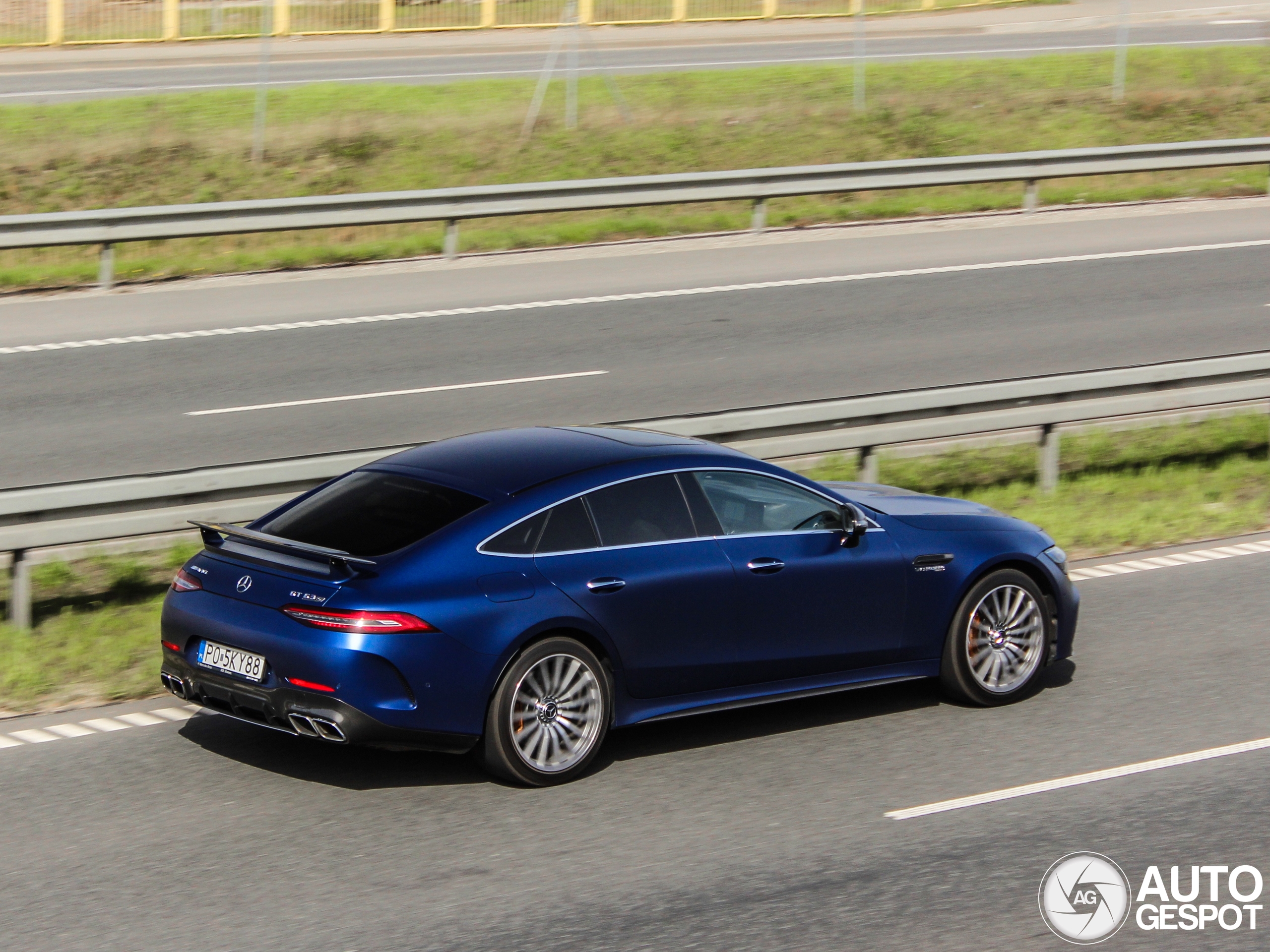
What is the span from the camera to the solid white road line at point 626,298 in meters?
16.1

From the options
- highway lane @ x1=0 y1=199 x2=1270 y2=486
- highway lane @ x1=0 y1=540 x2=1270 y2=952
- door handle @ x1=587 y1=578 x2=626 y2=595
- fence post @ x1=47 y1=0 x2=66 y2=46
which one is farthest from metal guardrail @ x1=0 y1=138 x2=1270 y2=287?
fence post @ x1=47 y1=0 x2=66 y2=46

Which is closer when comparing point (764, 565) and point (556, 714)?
point (556, 714)

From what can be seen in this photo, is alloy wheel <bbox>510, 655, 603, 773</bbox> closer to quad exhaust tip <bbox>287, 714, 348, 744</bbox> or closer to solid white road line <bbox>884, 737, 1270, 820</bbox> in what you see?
quad exhaust tip <bbox>287, 714, 348, 744</bbox>

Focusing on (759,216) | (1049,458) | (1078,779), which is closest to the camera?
(1078,779)

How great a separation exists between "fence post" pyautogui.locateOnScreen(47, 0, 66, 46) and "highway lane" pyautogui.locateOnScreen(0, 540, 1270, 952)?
31763mm

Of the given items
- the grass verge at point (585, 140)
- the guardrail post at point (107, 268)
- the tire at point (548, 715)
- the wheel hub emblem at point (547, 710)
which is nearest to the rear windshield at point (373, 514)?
the tire at point (548, 715)

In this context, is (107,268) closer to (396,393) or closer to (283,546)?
(396,393)

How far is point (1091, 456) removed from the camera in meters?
13.2

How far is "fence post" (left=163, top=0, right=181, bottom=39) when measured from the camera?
37.1 metres

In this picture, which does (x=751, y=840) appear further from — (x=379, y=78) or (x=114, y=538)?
(x=379, y=78)

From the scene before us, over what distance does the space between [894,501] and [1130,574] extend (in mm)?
2697

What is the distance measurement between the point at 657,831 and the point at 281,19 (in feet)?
112

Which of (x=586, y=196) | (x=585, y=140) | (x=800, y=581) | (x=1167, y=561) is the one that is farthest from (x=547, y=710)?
(x=585, y=140)

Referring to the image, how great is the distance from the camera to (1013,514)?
1161cm
